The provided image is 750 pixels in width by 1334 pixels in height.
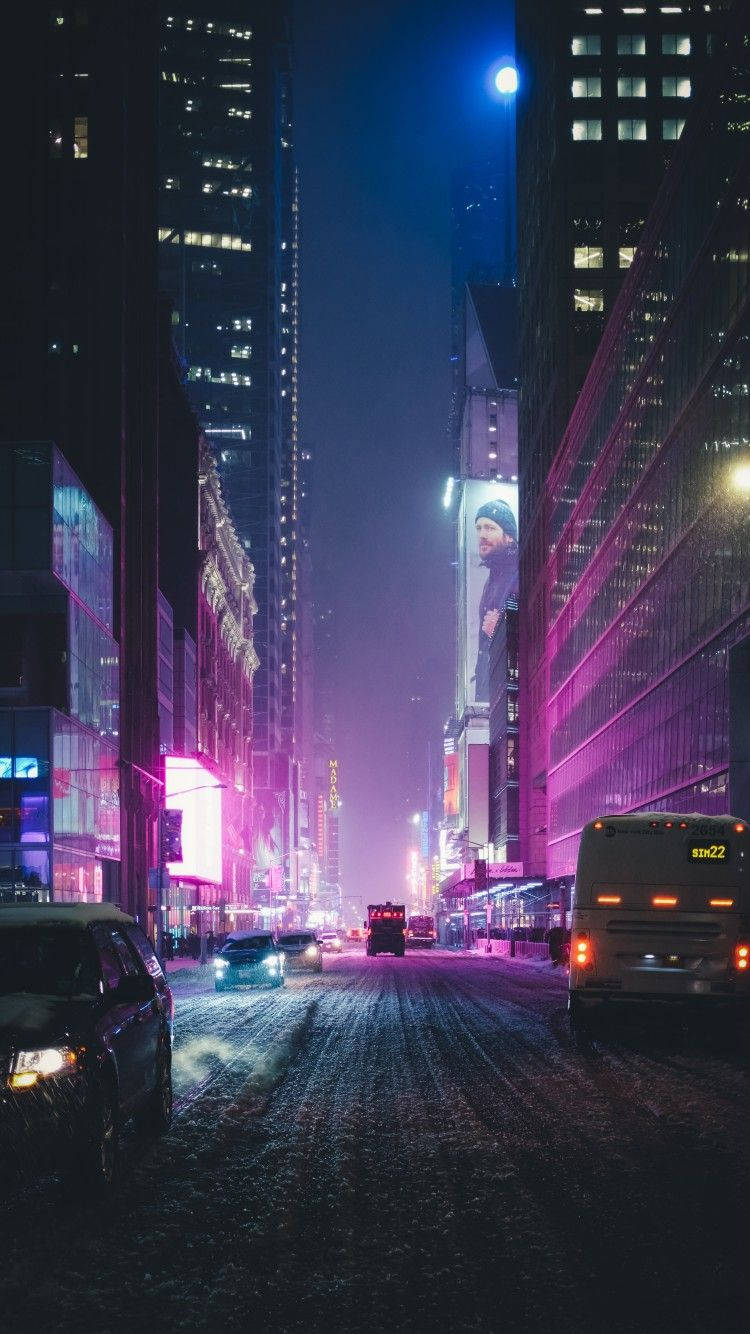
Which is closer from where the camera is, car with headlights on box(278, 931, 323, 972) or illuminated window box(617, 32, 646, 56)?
car with headlights on box(278, 931, 323, 972)

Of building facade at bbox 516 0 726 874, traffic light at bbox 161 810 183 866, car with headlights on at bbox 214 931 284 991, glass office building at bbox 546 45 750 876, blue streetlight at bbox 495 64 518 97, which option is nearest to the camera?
car with headlights on at bbox 214 931 284 991

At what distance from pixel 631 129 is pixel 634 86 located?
2809mm

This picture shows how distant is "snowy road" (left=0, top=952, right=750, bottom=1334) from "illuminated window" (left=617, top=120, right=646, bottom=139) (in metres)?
91.5

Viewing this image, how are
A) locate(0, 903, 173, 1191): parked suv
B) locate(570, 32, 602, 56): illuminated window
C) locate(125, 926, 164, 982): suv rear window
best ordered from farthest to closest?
locate(570, 32, 602, 56): illuminated window, locate(125, 926, 164, 982): suv rear window, locate(0, 903, 173, 1191): parked suv

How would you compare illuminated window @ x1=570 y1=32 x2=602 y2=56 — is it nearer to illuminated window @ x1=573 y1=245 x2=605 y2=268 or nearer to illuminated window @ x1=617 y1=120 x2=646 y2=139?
illuminated window @ x1=617 y1=120 x2=646 y2=139

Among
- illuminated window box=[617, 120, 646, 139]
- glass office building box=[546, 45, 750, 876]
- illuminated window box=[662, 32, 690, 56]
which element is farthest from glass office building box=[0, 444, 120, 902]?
illuminated window box=[662, 32, 690, 56]

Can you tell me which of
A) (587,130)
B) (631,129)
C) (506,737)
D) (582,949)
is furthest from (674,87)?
(582,949)

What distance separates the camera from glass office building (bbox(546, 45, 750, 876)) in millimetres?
42781

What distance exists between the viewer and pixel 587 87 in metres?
97.9

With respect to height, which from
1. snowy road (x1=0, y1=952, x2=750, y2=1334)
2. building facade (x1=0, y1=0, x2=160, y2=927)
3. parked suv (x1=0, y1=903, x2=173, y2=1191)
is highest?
building facade (x1=0, y1=0, x2=160, y2=927)

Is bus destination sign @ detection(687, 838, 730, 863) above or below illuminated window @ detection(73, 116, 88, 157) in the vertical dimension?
below

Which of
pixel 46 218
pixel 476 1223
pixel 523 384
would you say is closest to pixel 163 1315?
pixel 476 1223

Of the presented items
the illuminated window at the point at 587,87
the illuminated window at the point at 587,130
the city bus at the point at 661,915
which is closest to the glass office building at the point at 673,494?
the city bus at the point at 661,915

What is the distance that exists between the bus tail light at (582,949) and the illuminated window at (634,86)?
90470 mm
